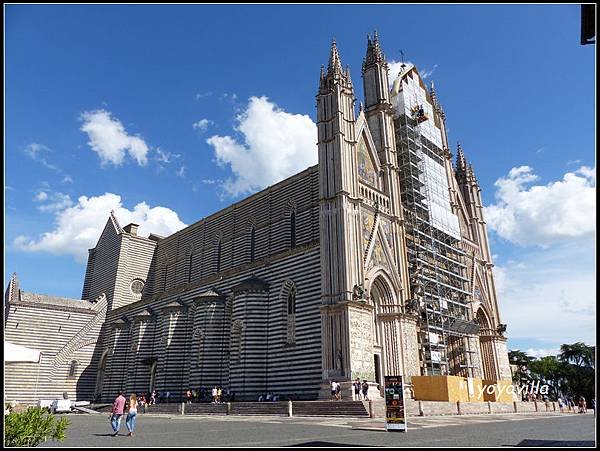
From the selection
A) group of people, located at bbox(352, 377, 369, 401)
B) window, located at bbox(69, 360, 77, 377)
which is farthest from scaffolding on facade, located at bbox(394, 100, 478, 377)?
window, located at bbox(69, 360, 77, 377)

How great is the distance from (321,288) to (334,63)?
48.3 feet

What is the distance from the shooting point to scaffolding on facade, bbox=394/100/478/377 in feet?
98.9

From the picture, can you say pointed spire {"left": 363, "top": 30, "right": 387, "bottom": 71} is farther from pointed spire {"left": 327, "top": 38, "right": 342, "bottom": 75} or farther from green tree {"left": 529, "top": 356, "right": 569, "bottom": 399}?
green tree {"left": 529, "top": 356, "right": 569, "bottom": 399}

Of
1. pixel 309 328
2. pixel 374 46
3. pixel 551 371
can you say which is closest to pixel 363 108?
pixel 374 46

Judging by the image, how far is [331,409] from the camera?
1978 centimetres

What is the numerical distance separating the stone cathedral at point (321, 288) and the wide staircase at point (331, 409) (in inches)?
101

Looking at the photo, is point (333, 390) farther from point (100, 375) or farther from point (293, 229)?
point (100, 375)

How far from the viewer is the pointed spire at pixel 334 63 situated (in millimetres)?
30453

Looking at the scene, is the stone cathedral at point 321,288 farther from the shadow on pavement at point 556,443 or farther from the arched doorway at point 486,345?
the shadow on pavement at point 556,443

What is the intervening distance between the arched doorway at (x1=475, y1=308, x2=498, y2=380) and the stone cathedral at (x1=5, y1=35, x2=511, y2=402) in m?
0.11

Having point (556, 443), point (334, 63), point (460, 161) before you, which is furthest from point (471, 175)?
point (556, 443)

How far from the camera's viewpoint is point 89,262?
5062cm

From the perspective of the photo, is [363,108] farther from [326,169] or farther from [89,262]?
[89,262]

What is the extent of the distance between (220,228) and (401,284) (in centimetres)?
1677
